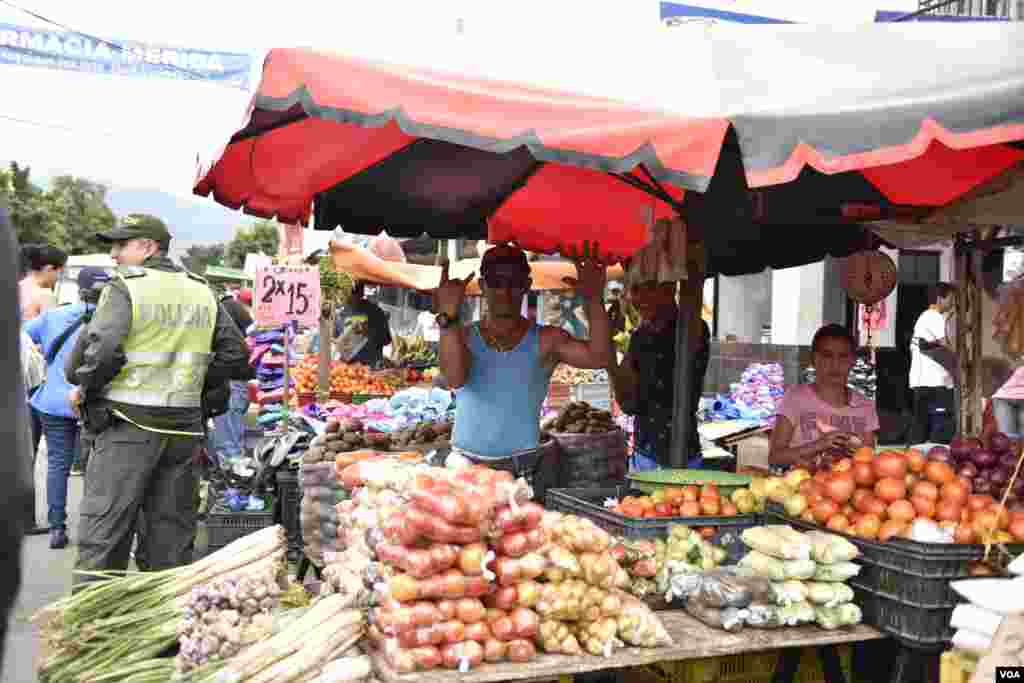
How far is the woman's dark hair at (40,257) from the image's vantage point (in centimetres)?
823

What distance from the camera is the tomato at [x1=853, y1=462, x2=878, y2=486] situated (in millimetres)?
4102

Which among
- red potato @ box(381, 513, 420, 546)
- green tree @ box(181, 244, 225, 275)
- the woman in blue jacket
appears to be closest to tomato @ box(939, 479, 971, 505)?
red potato @ box(381, 513, 420, 546)

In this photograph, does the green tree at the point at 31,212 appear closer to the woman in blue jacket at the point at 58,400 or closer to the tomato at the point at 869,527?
the woman in blue jacket at the point at 58,400

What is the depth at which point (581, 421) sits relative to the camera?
7223 millimetres

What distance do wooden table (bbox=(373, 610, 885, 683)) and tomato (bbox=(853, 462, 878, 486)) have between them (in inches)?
25.7

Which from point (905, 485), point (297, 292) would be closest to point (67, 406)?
point (297, 292)

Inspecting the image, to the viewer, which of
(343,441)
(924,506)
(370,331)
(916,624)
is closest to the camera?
(916,624)

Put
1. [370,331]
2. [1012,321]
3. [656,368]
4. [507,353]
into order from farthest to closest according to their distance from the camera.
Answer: [370,331]
[656,368]
[1012,321]
[507,353]

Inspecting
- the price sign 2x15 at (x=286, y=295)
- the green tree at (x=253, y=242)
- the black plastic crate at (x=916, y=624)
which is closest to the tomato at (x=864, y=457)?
the black plastic crate at (x=916, y=624)

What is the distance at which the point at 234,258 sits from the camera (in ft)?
185

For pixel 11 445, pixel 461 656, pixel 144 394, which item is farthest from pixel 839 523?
pixel 144 394

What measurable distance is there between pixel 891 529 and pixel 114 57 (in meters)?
16.1

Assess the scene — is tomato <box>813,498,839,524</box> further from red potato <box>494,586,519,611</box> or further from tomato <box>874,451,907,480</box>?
→ red potato <box>494,586,519,611</box>

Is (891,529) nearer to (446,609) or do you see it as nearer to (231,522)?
(446,609)
